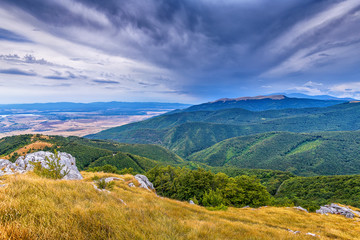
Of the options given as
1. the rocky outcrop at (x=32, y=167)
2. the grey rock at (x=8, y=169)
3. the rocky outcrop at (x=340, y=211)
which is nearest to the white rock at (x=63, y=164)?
the rocky outcrop at (x=32, y=167)

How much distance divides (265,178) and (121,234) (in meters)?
116

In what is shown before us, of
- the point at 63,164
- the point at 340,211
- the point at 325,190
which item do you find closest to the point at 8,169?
the point at 63,164

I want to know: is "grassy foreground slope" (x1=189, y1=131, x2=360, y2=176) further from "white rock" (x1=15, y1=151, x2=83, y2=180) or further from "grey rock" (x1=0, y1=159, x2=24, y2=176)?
"grey rock" (x1=0, y1=159, x2=24, y2=176)

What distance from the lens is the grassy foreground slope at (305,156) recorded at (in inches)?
5340

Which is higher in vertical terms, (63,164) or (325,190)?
(63,164)

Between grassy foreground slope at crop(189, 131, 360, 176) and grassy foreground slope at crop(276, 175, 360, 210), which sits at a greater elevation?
grassy foreground slope at crop(276, 175, 360, 210)

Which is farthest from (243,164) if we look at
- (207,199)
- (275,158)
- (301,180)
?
(207,199)

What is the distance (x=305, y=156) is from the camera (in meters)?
155

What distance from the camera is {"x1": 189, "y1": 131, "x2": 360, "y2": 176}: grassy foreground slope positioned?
13562 centimetres

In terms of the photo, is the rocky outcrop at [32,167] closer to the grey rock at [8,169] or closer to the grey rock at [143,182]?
the grey rock at [8,169]

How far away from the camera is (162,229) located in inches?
202

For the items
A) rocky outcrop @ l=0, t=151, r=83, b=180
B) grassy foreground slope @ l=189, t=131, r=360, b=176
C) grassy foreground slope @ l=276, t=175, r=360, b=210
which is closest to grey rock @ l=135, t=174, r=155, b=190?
rocky outcrop @ l=0, t=151, r=83, b=180

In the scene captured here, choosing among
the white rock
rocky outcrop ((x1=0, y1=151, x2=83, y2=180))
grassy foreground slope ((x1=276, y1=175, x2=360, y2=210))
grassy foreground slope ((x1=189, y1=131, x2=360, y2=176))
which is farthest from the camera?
grassy foreground slope ((x1=189, y1=131, x2=360, y2=176))

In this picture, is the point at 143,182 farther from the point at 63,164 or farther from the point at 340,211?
the point at 340,211
